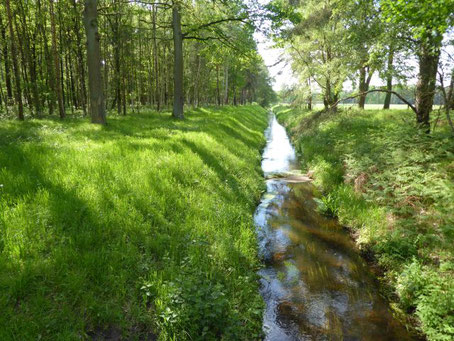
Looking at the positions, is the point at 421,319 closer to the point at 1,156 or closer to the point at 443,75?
the point at 443,75

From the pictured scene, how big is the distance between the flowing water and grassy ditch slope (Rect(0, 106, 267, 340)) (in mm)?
465

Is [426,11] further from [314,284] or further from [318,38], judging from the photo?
[318,38]

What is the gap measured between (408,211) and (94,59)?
13.2 m

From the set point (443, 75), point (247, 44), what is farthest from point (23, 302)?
point (247, 44)

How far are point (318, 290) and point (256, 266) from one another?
128 cm

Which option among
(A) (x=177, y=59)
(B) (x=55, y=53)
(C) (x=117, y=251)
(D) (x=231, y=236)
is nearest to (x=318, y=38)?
(A) (x=177, y=59)

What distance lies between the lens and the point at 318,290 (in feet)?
16.2

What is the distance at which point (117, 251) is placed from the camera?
4.04m

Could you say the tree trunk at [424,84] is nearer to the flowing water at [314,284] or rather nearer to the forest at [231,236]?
the forest at [231,236]

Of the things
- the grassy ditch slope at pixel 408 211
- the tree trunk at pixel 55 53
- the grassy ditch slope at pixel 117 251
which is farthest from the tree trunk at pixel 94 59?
the grassy ditch slope at pixel 408 211

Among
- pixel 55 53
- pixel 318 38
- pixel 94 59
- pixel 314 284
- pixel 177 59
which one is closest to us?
pixel 314 284

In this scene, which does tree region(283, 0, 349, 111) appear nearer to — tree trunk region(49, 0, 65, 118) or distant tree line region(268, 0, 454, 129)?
distant tree line region(268, 0, 454, 129)

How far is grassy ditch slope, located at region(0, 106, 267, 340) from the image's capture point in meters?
3.17

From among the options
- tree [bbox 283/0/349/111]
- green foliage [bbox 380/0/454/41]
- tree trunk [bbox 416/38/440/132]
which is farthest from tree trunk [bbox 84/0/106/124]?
tree trunk [bbox 416/38/440/132]
